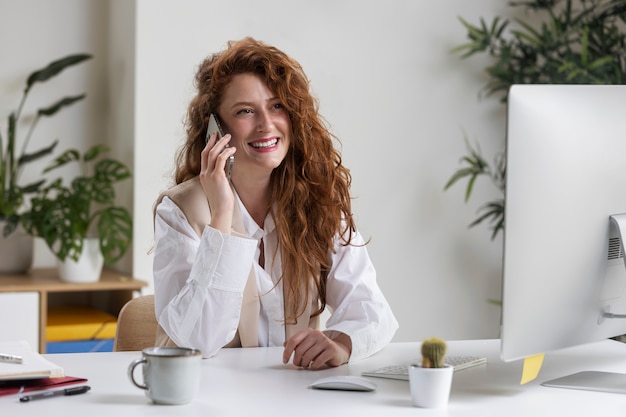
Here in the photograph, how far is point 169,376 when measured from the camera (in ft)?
4.78

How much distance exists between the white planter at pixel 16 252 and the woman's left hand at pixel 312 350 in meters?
2.19

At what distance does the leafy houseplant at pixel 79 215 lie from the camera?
3.54 metres

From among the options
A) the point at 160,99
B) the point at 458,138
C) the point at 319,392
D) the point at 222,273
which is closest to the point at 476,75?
the point at 458,138

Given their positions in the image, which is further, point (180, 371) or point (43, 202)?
point (43, 202)

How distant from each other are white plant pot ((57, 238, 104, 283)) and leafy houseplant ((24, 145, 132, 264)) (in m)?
0.02

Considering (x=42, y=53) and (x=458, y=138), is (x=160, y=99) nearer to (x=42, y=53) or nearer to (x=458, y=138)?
(x=42, y=53)

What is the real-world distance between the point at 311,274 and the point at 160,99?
1668 millimetres

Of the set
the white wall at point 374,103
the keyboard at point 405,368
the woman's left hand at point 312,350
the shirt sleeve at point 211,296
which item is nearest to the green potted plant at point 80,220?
the white wall at point 374,103

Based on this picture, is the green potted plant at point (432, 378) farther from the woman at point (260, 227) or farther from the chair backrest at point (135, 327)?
the chair backrest at point (135, 327)

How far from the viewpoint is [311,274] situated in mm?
2281

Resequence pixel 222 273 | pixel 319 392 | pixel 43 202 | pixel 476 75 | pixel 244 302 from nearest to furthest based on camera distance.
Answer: pixel 319 392 → pixel 222 273 → pixel 244 302 → pixel 43 202 → pixel 476 75

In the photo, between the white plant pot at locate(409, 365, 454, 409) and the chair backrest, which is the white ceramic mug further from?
the chair backrest

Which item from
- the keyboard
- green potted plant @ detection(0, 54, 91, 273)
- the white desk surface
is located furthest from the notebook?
green potted plant @ detection(0, 54, 91, 273)

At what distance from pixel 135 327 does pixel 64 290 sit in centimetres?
146
